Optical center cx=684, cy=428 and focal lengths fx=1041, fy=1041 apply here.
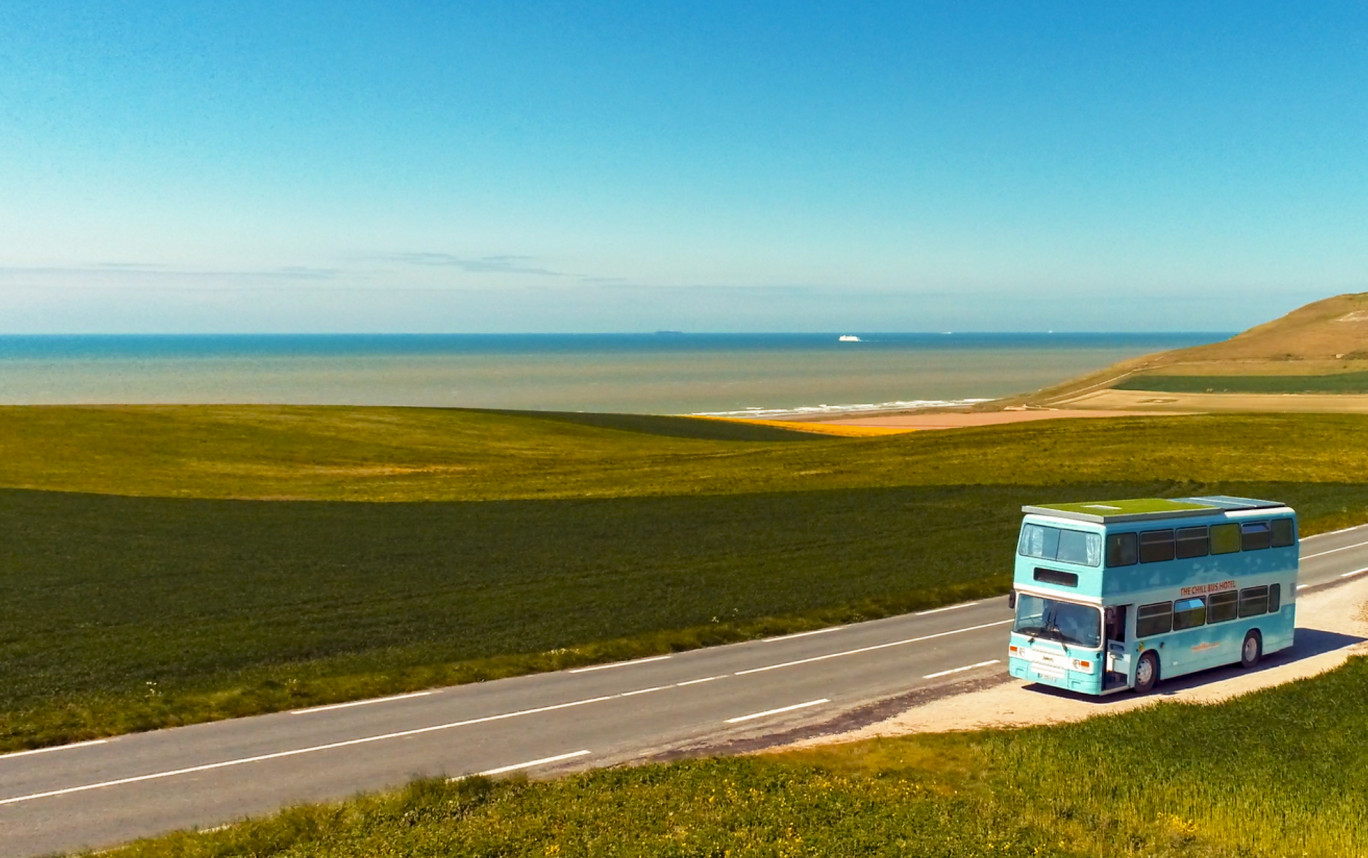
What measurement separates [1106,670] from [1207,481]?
40168mm

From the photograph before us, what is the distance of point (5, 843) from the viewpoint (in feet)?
55.5

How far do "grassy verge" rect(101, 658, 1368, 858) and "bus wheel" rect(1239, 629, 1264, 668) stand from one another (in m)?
7.36

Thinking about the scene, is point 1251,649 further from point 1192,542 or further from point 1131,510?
point 1131,510

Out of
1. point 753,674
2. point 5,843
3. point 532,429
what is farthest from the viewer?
point 532,429

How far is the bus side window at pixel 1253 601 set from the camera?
28281mm

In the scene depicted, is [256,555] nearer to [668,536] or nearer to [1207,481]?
[668,536]

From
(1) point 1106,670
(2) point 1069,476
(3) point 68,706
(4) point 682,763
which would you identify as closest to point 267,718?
(3) point 68,706

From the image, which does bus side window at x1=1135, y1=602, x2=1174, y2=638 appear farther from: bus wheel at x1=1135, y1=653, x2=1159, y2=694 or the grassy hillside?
the grassy hillside

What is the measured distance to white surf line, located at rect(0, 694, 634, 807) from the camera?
19203mm

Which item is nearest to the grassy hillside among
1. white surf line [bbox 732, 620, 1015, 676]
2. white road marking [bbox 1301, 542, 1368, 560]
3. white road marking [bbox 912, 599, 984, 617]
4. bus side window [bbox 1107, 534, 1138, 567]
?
white road marking [bbox 1301, 542, 1368, 560]

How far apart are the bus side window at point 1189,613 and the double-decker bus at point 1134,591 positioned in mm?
26

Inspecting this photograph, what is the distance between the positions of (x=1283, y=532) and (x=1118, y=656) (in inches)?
298

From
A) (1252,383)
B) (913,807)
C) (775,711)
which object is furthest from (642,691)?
(1252,383)

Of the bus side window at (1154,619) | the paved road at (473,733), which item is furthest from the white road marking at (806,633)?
the bus side window at (1154,619)
